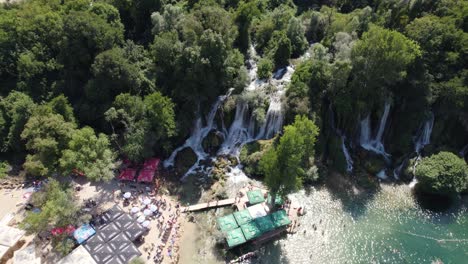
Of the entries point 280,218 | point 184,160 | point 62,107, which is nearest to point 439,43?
point 280,218

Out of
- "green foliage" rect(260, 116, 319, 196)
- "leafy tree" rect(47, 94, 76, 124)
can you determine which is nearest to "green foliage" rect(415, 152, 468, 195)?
"green foliage" rect(260, 116, 319, 196)

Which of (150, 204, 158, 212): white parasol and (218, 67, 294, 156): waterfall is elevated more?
(218, 67, 294, 156): waterfall

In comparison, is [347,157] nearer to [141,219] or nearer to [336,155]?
[336,155]

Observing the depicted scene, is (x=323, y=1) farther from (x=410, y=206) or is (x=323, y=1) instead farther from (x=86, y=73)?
(x=86, y=73)

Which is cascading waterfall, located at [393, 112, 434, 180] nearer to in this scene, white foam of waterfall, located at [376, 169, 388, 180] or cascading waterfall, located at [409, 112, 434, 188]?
cascading waterfall, located at [409, 112, 434, 188]

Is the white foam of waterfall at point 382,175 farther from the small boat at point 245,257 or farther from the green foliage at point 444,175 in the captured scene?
the small boat at point 245,257

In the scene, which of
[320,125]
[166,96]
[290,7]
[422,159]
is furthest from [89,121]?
[422,159]
